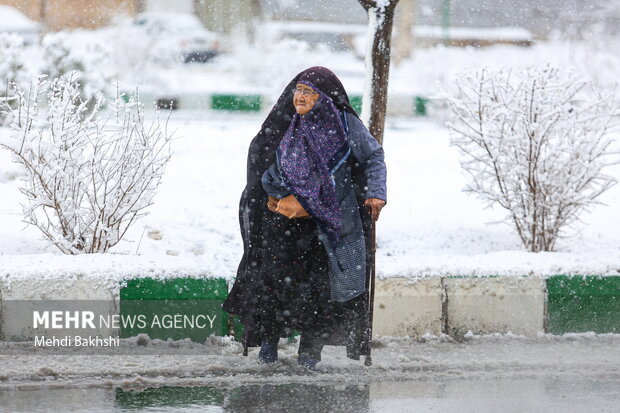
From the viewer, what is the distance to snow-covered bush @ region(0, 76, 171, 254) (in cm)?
641

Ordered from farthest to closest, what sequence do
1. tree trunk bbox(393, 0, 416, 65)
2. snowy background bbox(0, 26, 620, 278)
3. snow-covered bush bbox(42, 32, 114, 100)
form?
1. tree trunk bbox(393, 0, 416, 65)
2. snow-covered bush bbox(42, 32, 114, 100)
3. snowy background bbox(0, 26, 620, 278)

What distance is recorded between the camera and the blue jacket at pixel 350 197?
18.1ft

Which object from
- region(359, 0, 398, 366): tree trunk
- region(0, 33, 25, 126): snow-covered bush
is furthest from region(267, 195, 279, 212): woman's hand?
region(0, 33, 25, 126): snow-covered bush

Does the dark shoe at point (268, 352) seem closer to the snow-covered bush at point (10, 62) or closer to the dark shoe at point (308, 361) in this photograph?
the dark shoe at point (308, 361)

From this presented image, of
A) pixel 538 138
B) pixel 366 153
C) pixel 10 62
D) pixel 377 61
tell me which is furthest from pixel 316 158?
pixel 10 62

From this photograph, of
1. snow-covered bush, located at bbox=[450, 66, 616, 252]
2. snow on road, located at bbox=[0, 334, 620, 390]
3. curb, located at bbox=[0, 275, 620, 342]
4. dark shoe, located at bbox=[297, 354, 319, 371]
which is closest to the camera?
snow on road, located at bbox=[0, 334, 620, 390]

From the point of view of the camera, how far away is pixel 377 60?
7.23m

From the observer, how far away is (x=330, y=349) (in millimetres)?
6215

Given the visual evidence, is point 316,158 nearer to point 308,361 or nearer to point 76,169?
point 308,361

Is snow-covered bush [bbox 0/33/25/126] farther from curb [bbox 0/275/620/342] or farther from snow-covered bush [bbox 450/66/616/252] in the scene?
snow-covered bush [bbox 450/66/616/252]

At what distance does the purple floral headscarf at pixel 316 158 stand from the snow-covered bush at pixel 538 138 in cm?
173

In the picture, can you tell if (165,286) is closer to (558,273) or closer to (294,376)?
(294,376)

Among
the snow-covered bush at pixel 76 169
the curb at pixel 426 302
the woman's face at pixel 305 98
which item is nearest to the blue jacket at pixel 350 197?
the woman's face at pixel 305 98

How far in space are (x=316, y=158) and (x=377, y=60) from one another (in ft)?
6.35
